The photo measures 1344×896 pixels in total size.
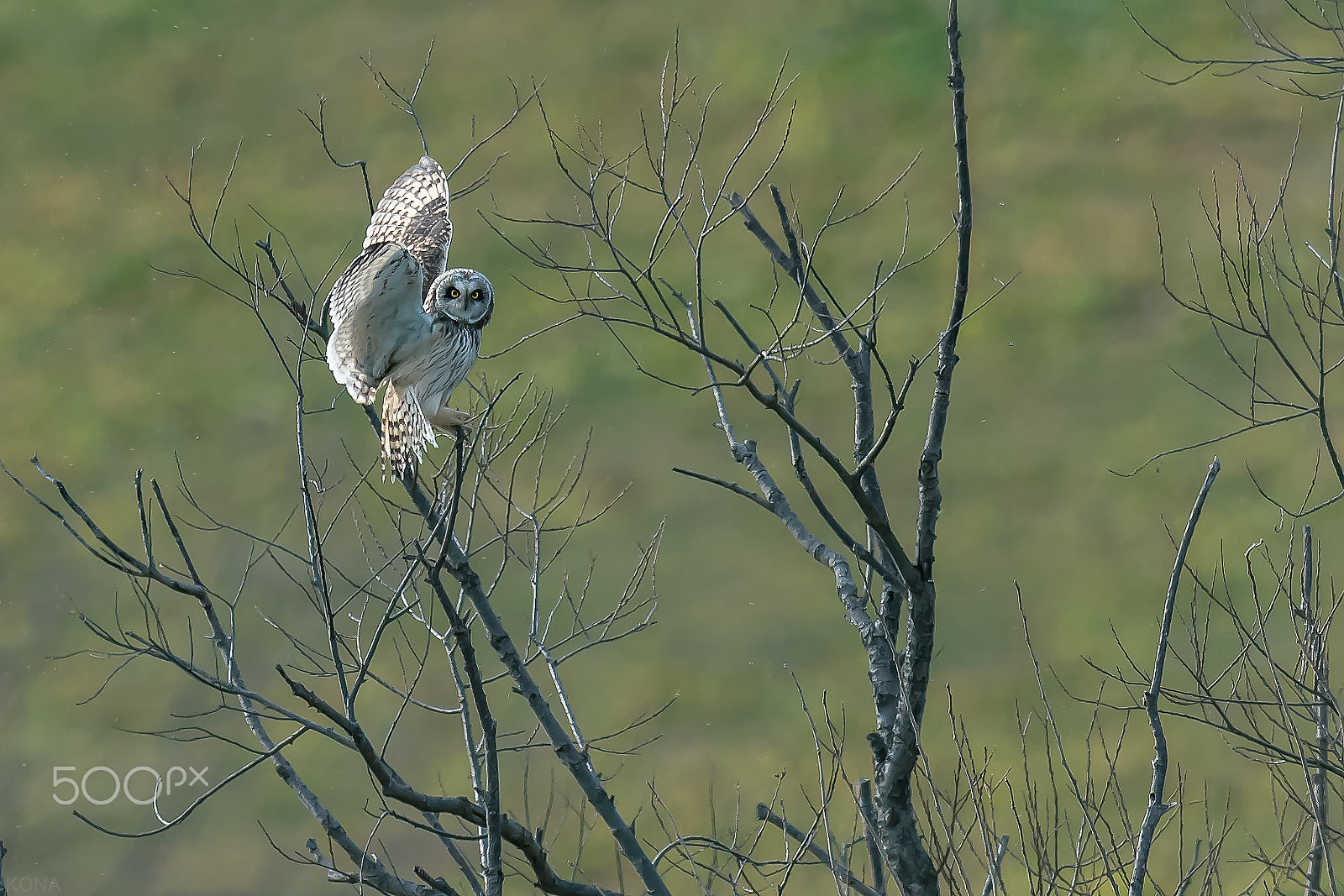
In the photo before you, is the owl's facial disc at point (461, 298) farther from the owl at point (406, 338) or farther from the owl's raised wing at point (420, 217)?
the owl's raised wing at point (420, 217)

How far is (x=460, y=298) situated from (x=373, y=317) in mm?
334

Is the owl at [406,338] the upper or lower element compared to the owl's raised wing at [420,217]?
lower

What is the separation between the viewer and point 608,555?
36.7 ft

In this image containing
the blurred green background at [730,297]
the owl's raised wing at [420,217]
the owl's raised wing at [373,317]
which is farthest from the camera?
the blurred green background at [730,297]

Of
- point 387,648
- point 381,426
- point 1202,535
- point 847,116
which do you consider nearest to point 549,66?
point 847,116

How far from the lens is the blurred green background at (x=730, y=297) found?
408 inches

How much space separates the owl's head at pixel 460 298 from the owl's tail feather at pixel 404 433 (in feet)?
0.87

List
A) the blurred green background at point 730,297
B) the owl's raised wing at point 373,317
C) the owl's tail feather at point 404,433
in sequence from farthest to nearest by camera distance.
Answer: the blurred green background at point 730,297 < the owl's tail feather at point 404,433 < the owl's raised wing at point 373,317

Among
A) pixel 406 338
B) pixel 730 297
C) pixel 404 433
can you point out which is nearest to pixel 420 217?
pixel 406 338

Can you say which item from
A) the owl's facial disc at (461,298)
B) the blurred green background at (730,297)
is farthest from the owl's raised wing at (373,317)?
the blurred green background at (730,297)

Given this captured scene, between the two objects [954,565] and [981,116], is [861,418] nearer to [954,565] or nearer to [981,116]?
[954,565]

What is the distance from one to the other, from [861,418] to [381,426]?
5.10ft

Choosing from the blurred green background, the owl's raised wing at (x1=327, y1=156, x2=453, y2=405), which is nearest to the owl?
the owl's raised wing at (x1=327, y1=156, x2=453, y2=405)

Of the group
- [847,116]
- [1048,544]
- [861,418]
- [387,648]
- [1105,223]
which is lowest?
[861,418]
